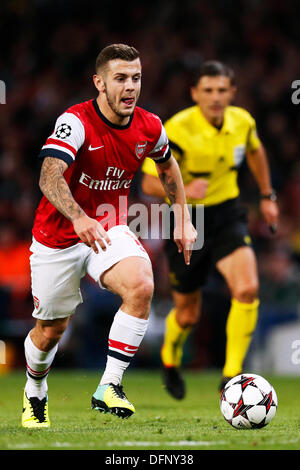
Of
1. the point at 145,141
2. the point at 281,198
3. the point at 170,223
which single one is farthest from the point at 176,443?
the point at 281,198

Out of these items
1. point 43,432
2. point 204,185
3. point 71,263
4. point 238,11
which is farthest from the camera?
point 238,11

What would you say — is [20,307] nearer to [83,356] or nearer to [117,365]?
[83,356]

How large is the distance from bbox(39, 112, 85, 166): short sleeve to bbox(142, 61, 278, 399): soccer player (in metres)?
2.14

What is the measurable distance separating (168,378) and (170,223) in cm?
137

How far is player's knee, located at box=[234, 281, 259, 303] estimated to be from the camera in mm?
6996

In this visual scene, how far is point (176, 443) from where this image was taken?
13.6ft

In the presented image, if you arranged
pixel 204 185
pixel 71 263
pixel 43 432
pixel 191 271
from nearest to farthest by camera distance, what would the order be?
pixel 43 432
pixel 71 263
pixel 204 185
pixel 191 271

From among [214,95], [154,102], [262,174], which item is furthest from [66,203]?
[154,102]

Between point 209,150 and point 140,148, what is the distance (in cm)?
223

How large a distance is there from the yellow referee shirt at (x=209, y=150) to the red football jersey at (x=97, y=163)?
1.99 metres

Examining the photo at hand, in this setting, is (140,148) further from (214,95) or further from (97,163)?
(214,95)

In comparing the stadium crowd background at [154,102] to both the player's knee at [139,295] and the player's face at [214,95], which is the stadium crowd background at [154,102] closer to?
the player's face at [214,95]

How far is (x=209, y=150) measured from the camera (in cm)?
741

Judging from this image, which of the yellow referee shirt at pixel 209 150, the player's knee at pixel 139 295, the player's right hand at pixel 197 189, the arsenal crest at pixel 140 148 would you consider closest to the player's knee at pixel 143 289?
the player's knee at pixel 139 295
